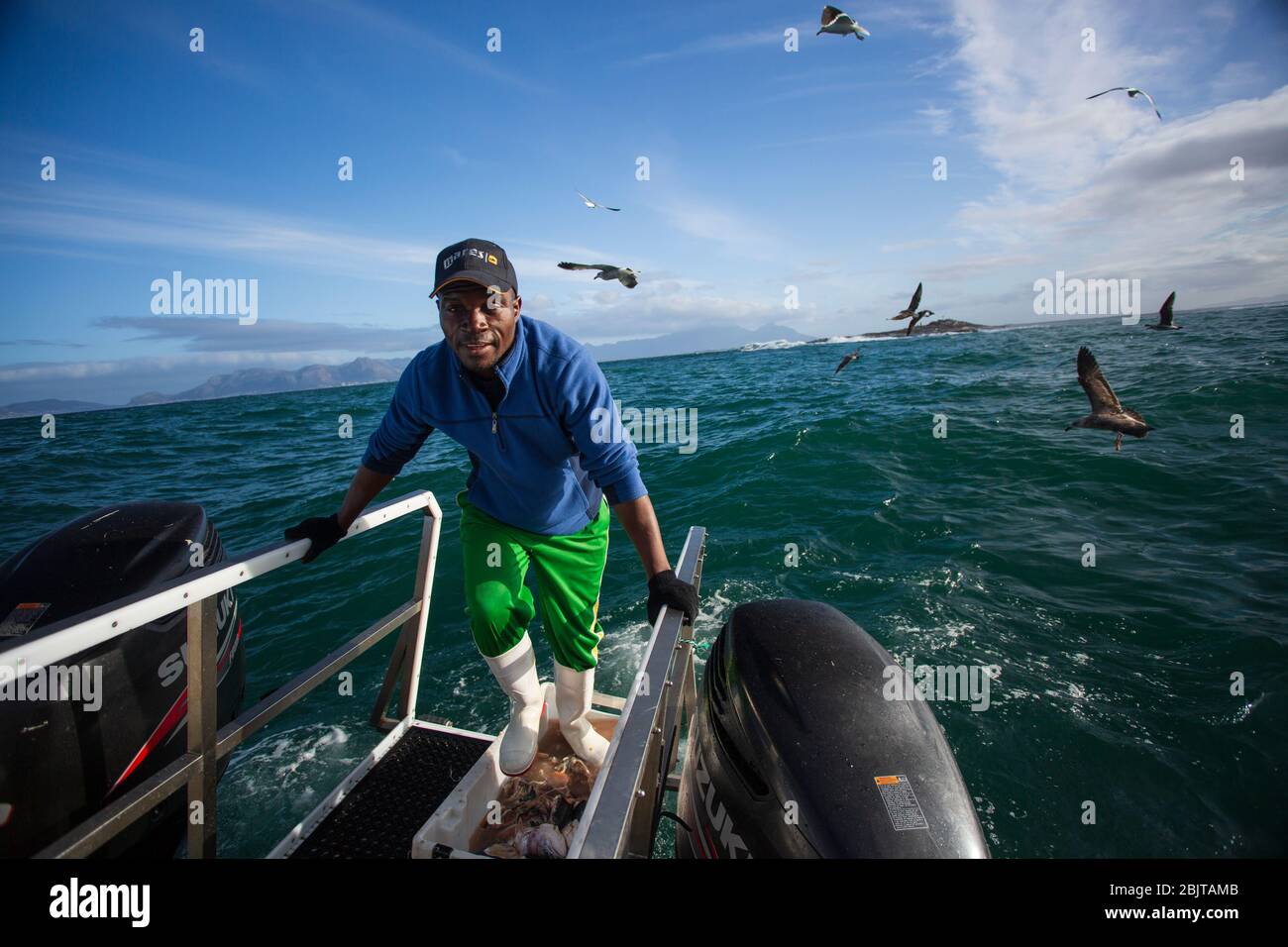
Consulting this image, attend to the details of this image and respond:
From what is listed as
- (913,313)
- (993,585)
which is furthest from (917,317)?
(993,585)

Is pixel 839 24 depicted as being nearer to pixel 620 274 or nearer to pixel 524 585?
pixel 620 274

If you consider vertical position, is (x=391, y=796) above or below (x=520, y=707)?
below

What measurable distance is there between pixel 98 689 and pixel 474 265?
2.39 meters

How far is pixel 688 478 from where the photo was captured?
32.7ft

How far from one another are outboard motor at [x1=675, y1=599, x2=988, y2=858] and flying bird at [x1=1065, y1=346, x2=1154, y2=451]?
735 cm

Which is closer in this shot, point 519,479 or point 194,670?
point 194,670

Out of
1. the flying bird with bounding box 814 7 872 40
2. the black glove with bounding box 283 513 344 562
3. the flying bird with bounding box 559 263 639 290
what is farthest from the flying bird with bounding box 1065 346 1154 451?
the black glove with bounding box 283 513 344 562

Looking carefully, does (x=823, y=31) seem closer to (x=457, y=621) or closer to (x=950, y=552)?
(x=950, y=552)

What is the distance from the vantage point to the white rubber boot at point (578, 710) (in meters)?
2.54

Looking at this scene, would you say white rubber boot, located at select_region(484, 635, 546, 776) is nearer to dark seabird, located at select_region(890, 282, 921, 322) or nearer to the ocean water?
the ocean water

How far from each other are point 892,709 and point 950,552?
4.87 metres

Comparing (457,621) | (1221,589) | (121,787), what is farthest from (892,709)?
(1221,589)

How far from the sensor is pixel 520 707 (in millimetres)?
2547
